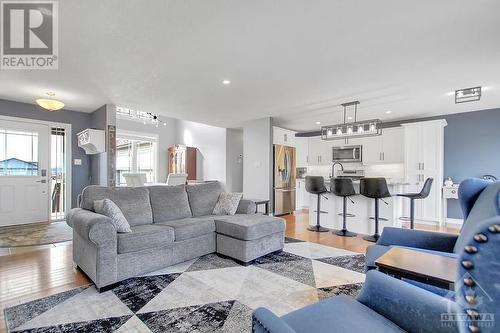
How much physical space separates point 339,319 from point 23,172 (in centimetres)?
650

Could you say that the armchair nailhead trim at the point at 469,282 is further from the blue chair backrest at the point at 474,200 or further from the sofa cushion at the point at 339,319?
the blue chair backrest at the point at 474,200

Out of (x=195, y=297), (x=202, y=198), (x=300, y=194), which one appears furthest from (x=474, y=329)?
(x=300, y=194)

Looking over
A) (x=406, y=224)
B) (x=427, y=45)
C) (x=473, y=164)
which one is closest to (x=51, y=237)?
(x=427, y=45)

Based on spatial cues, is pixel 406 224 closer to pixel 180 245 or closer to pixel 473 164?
pixel 473 164

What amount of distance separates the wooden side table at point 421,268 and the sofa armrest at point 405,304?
63mm

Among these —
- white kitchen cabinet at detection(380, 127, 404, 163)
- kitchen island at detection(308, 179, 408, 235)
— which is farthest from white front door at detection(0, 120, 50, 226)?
white kitchen cabinet at detection(380, 127, 404, 163)

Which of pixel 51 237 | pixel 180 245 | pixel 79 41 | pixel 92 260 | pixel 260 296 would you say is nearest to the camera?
pixel 260 296

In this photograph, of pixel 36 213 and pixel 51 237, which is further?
pixel 36 213

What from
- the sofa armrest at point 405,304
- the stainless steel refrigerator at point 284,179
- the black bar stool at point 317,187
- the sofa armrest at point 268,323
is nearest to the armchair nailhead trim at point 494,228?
the sofa armrest at point 405,304

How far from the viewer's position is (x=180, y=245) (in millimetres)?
2971

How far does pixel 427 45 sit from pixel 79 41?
359cm

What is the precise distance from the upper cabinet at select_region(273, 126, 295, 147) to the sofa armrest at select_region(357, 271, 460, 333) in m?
5.19

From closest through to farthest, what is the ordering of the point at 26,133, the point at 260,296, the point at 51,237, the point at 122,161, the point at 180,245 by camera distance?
the point at 260,296 → the point at 180,245 → the point at 51,237 → the point at 26,133 → the point at 122,161

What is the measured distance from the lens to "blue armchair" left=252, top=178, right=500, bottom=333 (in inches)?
21.8
